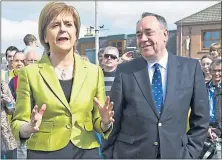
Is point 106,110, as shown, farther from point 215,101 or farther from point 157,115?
point 215,101

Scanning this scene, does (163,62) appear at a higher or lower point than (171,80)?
higher

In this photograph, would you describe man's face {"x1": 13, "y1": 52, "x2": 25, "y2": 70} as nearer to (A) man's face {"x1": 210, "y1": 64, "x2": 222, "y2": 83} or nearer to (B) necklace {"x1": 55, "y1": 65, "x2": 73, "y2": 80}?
(A) man's face {"x1": 210, "y1": 64, "x2": 222, "y2": 83}

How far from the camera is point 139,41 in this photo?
2779mm

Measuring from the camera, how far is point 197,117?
9.52ft

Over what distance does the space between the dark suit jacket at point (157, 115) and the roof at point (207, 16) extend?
26.1 metres

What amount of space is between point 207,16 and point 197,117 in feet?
95.5

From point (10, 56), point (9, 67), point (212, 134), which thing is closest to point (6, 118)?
point (9, 67)

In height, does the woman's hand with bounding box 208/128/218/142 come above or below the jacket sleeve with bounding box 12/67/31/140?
below

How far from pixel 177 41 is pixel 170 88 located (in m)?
28.9

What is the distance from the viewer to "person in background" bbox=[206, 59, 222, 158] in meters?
4.90

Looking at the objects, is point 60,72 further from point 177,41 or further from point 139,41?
point 177,41

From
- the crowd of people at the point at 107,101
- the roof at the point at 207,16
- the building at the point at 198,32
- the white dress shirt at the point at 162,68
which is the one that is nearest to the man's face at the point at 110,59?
the crowd of people at the point at 107,101

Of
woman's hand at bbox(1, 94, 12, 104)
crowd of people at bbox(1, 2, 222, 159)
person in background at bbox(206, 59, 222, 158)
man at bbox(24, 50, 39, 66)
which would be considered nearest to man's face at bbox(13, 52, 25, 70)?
man at bbox(24, 50, 39, 66)

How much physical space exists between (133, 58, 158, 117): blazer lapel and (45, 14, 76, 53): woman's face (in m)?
0.72
